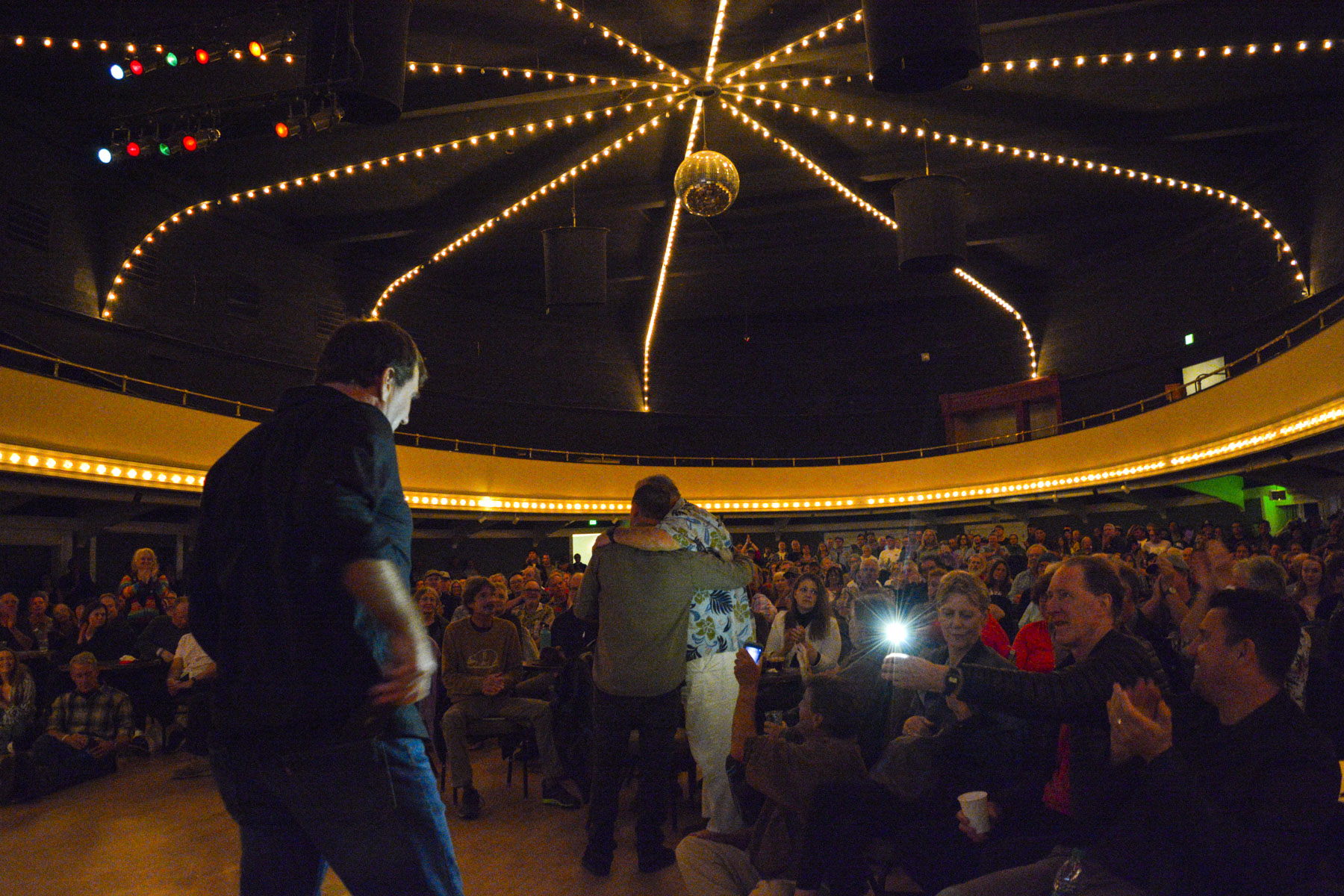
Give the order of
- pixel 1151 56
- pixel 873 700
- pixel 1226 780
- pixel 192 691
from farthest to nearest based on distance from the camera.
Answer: pixel 1151 56, pixel 192 691, pixel 873 700, pixel 1226 780

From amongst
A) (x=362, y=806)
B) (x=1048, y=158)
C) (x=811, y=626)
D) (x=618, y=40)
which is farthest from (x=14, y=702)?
(x=1048, y=158)

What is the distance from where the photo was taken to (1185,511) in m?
16.5

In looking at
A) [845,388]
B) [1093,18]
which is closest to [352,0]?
[1093,18]

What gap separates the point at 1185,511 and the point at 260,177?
17115 mm

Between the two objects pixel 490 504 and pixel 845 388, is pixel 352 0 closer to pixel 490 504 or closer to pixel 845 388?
pixel 490 504

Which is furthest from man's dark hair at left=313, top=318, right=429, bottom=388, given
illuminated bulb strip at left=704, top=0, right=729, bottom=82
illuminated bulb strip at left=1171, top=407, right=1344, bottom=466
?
A: illuminated bulb strip at left=1171, top=407, right=1344, bottom=466

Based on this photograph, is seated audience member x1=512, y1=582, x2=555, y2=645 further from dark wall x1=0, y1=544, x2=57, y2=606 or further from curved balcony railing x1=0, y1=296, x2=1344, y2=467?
dark wall x1=0, y1=544, x2=57, y2=606

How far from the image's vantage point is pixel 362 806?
4.48ft

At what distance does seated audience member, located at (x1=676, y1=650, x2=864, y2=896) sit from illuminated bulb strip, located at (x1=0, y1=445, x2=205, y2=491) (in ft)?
30.0

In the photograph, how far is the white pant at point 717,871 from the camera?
2820 mm

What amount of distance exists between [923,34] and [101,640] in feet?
26.2

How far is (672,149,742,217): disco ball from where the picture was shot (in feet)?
29.7

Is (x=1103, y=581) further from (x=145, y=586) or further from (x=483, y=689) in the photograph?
(x=145, y=586)

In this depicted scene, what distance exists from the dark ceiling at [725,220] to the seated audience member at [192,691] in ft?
20.6
